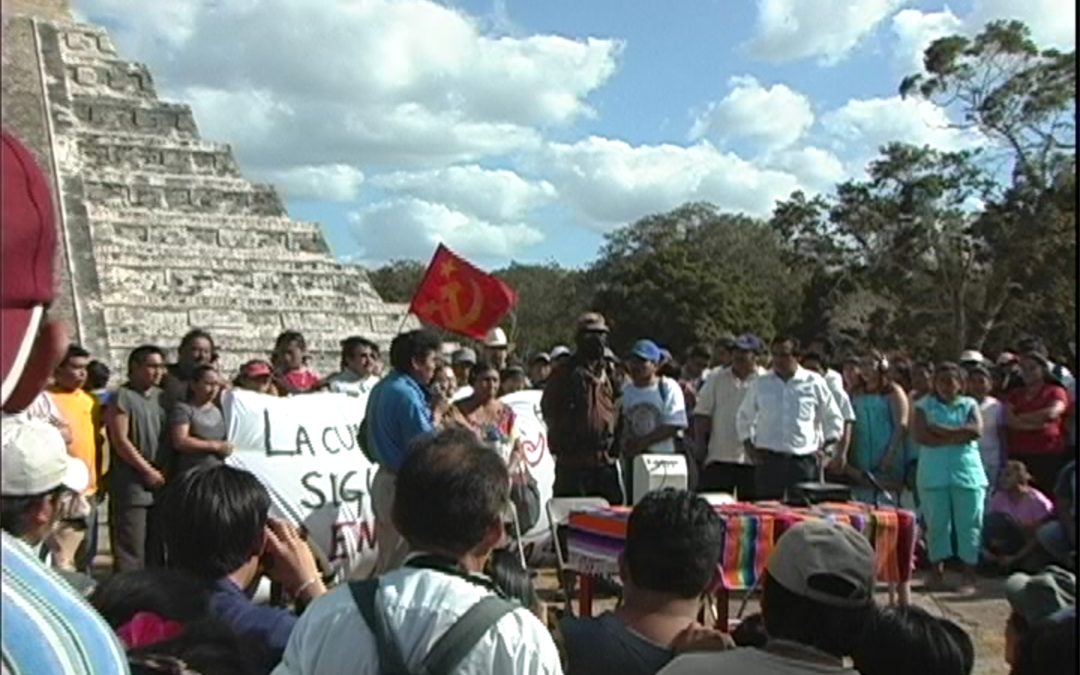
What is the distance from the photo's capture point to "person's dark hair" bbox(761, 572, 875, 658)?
259cm

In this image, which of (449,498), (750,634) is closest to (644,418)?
(750,634)

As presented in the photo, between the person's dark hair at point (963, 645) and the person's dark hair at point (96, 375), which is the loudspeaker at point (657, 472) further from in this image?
the person's dark hair at point (963, 645)

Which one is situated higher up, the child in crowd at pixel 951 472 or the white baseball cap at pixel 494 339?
the white baseball cap at pixel 494 339

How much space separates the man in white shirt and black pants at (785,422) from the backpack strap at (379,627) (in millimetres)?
6063

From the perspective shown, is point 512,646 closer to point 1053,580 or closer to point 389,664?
point 389,664

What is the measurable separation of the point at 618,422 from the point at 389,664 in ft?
20.0

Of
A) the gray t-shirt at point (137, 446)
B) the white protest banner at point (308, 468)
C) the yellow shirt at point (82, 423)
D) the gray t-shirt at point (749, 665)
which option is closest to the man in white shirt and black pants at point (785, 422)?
the white protest banner at point (308, 468)

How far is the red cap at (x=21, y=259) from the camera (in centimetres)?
95

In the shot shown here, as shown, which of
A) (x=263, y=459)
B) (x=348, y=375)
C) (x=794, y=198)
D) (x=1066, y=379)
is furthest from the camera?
(x=794, y=198)

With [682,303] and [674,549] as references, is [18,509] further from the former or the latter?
[682,303]

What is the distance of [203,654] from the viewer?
226 cm

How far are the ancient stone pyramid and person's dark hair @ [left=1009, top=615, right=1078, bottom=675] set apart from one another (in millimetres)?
14299

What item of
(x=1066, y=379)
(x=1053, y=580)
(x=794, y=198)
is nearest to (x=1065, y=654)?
(x=1053, y=580)

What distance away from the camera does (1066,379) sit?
30.9ft
